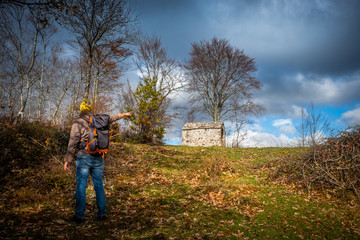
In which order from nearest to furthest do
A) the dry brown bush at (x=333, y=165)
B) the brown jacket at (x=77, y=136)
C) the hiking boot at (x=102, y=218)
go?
the brown jacket at (x=77, y=136) → the hiking boot at (x=102, y=218) → the dry brown bush at (x=333, y=165)

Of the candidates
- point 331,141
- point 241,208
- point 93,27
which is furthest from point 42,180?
point 331,141

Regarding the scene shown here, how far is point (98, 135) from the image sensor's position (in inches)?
161

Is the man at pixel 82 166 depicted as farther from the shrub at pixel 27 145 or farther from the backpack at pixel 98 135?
the shrub at pixel 27 145

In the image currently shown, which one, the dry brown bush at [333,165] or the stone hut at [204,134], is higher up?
the stone hut at [204,134]

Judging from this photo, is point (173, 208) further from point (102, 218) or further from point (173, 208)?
point (102, 218)

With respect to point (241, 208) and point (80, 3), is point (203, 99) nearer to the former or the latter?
point (80, 3)

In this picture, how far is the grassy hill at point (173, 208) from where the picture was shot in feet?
13.0

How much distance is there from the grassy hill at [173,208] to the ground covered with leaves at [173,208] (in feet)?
0.05

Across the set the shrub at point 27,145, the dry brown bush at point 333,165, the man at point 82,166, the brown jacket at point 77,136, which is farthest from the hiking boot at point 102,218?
the dry brown bush at point 333,165

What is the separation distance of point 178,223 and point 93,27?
1127 centimetres

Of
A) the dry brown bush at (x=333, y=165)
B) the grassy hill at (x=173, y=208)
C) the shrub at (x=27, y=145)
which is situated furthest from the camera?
the shrub at (x=27, y=145)

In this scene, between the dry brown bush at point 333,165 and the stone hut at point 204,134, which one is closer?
the dry brown bush at point 333,165

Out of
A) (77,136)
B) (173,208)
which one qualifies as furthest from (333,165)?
(77,136)

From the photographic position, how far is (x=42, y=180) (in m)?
6.03
